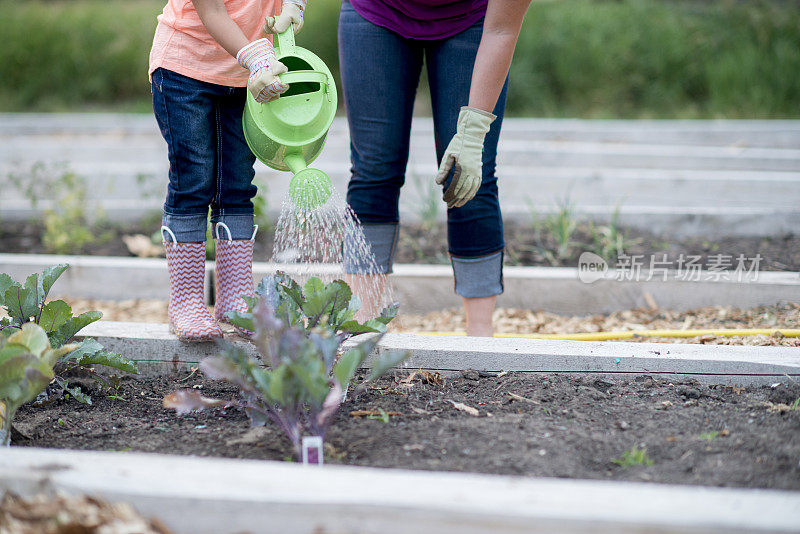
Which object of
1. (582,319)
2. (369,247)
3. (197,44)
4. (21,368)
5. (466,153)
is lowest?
(582,319)

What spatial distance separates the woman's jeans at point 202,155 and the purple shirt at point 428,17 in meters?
0.47

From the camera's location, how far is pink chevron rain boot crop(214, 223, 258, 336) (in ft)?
6.91

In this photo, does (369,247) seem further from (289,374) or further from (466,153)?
(289,374)

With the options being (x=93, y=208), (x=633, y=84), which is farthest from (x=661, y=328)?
(x=633, y=84)

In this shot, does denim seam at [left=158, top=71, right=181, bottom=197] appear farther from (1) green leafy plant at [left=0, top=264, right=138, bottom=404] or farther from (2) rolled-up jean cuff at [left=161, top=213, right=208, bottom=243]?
(1) green leafy plant at [left=0, top=264, right=138, bottom=404]

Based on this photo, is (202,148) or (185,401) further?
(202,148)

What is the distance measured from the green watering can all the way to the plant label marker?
0.64m

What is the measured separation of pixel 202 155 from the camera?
79.4 inches

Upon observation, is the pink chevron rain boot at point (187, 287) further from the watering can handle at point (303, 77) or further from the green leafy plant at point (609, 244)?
the green leafy plant at point (609, 244)

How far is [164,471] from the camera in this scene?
3.94 ft

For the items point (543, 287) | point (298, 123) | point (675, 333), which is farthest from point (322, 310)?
point (543, 287)

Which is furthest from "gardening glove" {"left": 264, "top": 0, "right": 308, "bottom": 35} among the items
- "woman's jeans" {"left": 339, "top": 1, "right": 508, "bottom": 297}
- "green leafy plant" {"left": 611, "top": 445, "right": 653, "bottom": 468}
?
"green leafy plant" {"left": 611, "top": 445, "right": 653, "bottom": 468}

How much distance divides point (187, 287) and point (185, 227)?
0.17m

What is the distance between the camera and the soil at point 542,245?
10.3ft
